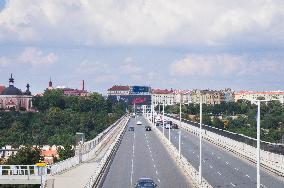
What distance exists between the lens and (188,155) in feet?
290

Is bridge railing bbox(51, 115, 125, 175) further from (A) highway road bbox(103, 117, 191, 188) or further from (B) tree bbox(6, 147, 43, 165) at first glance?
(B) tree bbox(6, 147, 43, 165)

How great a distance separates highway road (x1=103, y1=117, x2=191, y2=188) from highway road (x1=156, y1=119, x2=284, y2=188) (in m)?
3.03

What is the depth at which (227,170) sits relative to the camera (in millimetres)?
67312

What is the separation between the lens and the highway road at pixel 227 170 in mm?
55131

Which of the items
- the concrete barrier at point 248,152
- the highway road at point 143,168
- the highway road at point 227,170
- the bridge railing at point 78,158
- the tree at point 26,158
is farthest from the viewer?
the tree at point 26,158

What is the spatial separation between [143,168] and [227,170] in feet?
29.6

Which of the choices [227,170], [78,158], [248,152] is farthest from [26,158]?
[248,152]

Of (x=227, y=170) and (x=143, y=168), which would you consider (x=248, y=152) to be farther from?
(x=143, y=168)

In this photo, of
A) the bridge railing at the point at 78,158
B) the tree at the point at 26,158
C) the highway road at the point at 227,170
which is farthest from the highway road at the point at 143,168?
the tree at the point at 26,158

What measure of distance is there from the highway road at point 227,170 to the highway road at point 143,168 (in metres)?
3.03

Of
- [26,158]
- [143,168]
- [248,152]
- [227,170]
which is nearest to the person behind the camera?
[227,170]

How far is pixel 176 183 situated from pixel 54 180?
10398 mm

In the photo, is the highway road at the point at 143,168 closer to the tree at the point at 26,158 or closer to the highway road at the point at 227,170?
the highway road at the point at 227,170

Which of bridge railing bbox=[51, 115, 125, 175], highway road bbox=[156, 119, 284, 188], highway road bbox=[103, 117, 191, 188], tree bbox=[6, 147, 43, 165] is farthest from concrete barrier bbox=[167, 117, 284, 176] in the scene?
tree bbox=[6, 147, 43, 165]
